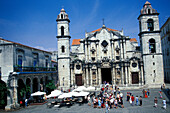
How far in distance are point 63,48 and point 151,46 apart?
2132cm

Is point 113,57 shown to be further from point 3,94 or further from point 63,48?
point 3,94

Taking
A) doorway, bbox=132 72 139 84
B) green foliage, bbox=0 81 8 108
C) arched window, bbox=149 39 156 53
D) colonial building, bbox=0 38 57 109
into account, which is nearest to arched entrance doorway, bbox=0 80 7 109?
green foliage, bbox=0 81 8 108

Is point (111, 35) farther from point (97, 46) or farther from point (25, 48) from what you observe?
point (25, 48)

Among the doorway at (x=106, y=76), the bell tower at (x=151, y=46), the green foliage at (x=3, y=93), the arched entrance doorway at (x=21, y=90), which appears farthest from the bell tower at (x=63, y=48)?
the bell tower at (x=151, y=46)

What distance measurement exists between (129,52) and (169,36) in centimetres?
1534

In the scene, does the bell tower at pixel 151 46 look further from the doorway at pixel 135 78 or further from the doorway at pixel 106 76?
the doorway at pixel 106 76

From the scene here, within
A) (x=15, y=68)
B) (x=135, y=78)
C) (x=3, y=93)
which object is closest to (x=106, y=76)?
(x=135, y=78)

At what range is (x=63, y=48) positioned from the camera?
35156mm

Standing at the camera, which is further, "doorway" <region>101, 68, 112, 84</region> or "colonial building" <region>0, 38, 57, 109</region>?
"doorway" <region>101, 68, 112, 84</region>

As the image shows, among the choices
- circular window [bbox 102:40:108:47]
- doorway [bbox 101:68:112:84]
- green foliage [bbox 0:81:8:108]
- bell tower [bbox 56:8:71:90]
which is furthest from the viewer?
circular window [bbox 102:40:108:47]

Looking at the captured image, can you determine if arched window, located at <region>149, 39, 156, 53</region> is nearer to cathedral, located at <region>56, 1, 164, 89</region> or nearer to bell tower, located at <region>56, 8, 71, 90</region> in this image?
cathedral, located at <region>56, 1, 164, 89</region>

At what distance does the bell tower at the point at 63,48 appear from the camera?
33.9 metres

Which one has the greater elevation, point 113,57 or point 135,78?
point 113,57

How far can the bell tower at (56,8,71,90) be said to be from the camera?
3394 centimetres
